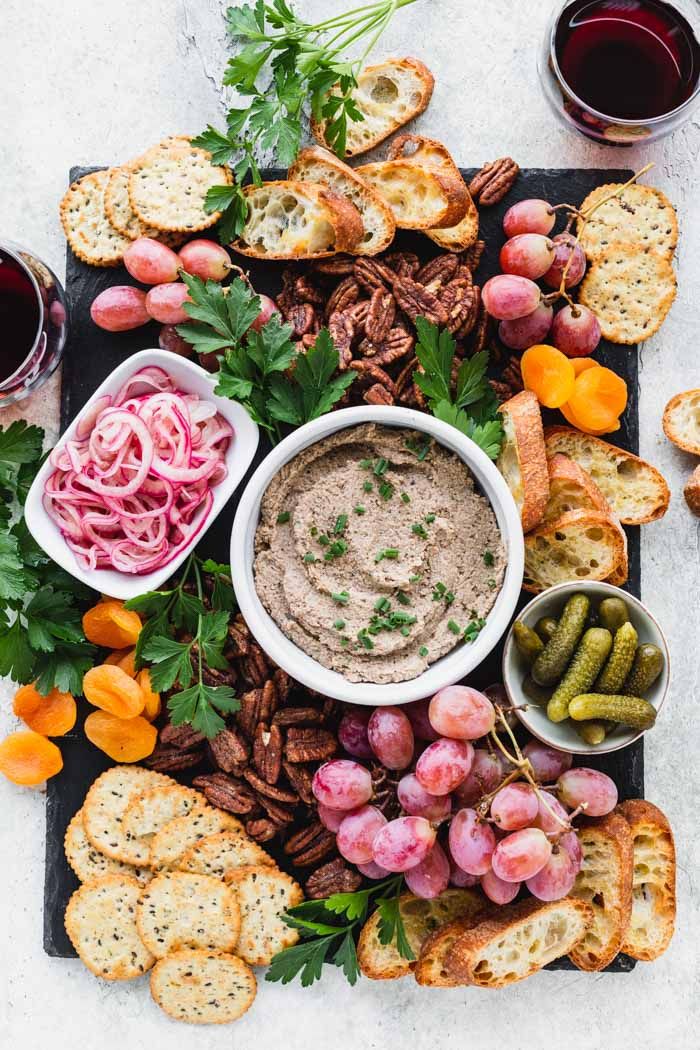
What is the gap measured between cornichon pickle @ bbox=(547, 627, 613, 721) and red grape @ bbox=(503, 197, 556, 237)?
0.76 metres

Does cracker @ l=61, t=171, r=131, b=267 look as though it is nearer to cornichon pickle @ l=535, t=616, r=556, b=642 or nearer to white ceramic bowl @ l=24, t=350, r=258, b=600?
white ceramic bowl @ l=24, t=350, r=258, b=600

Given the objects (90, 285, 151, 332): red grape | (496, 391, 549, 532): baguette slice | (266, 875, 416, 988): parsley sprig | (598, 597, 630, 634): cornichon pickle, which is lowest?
(266, 875, 416, 988): parsley sprig

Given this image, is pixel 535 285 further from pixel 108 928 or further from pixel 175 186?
pixel 108 928

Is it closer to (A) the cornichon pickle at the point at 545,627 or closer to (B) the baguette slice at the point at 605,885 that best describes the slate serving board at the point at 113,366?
(B) the baguette slice at the point at 605,885

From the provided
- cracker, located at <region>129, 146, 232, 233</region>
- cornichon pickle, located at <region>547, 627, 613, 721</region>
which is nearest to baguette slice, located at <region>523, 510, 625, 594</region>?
cornichon pickle, located at <region>547, 627, 613, 721</region>

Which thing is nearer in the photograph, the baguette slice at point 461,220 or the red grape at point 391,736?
the red grape at point 391,736

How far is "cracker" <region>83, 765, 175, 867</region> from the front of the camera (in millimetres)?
1888

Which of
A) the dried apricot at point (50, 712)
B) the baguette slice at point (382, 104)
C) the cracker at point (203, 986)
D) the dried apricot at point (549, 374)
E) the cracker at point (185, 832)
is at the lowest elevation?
the cracker at point (203, 986)

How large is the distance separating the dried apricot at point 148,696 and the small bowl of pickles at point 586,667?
0.65 m

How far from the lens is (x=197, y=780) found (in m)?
1.88

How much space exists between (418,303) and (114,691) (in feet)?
2.97

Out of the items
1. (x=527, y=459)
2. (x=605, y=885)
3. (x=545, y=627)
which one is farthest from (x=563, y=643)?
(x=605, y=885)

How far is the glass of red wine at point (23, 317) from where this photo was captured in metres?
1.78

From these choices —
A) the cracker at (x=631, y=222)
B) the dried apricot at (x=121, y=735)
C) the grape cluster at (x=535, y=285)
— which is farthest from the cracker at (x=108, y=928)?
the cracker at (x=631, y=222)
